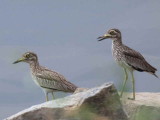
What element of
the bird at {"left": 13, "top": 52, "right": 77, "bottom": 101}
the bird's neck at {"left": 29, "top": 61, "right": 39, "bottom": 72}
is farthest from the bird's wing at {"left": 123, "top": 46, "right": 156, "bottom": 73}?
the bird's neck at {"left": 29, "top": 61, "right": 39, "bottom": 72}

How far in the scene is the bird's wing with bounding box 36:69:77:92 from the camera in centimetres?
1193

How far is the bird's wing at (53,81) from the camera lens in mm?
11930

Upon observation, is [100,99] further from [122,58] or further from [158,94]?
[158,94]

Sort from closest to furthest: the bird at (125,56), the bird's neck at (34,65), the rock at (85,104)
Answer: the rock at (85,104)
the bird at (125,56)
the bird's neck at (34,65)

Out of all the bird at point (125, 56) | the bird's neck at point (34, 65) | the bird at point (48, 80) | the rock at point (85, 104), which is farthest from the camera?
the bird's neck at point (34, 65)

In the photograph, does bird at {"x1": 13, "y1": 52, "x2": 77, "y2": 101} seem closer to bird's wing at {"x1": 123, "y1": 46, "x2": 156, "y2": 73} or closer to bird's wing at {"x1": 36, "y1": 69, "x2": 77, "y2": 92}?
bird's wing at {"x1": 36, "y1": 69, "x2": 77, "y2": 92}

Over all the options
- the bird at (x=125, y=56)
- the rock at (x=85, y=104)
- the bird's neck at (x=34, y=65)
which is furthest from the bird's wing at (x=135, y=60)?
the rock at (x=85, y=104)

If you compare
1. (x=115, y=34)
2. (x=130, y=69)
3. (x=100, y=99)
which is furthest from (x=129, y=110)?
(x=100, y=99)

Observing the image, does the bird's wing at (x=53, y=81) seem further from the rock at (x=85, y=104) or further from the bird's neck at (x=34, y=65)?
the rock at (x=85, y=104)

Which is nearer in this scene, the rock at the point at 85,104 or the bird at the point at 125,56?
the rock at the point at 85,104

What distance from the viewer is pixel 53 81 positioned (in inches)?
476

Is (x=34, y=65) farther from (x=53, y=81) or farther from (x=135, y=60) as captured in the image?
(x=135, y=60)

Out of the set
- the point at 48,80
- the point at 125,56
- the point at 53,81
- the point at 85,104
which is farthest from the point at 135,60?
the point at 85,104

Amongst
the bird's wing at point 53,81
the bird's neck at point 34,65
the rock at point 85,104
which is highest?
the bird's neck at point 34,65
